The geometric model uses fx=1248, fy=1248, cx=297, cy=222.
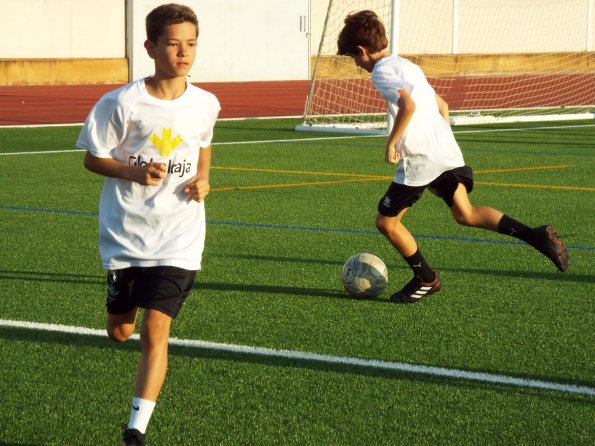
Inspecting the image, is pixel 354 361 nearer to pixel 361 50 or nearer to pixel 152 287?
pixel 152 287

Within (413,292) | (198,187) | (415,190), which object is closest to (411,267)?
(413,292)

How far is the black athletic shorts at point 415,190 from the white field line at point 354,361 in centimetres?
154

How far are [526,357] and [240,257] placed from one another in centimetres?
290

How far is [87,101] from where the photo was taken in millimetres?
25562

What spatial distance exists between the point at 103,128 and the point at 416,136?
9.30 feet

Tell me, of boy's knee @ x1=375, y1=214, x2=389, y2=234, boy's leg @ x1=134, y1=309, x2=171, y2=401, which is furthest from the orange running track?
boy's leg @ x1=134, y1=309, x2=171, y2=401

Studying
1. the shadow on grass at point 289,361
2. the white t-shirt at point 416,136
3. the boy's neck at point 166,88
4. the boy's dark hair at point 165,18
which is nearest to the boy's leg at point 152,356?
the boy's neck at point 166,88

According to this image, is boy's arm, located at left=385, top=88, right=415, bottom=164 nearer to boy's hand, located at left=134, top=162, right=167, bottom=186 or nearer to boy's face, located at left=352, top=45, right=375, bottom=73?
boy's face, located at left=352, top=45, right=375, bottom=73

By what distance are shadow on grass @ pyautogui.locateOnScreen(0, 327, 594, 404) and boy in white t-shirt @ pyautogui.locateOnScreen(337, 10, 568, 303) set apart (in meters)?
1.42

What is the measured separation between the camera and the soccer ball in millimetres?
6711

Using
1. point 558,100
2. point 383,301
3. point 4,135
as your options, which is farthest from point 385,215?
point 558,100

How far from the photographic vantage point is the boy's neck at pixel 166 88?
4.36 m

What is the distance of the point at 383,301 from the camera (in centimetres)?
675

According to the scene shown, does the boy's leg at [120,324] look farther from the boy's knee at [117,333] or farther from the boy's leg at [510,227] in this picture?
the boy's leg at [510,227]
